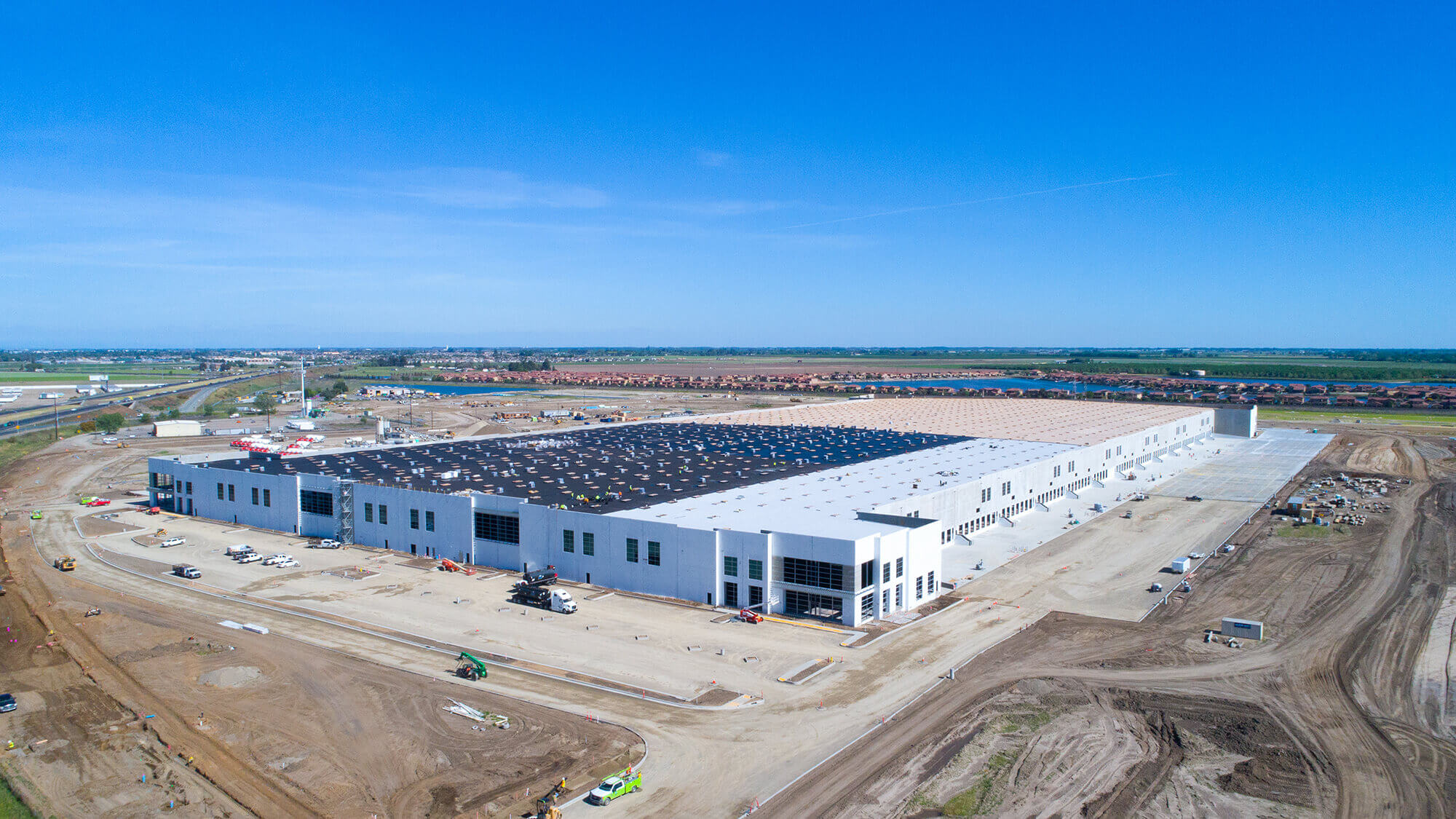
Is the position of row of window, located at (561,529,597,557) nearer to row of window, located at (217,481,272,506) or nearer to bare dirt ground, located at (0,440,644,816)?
bare dirt ground, located at (0,440,644,816)

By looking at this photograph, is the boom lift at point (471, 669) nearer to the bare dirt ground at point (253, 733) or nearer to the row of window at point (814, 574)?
the bare dirt ground at point (253, 733)

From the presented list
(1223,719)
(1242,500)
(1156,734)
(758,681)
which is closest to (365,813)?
(758,681)

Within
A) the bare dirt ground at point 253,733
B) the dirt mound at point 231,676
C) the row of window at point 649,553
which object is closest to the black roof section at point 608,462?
the row of window at point 649,553

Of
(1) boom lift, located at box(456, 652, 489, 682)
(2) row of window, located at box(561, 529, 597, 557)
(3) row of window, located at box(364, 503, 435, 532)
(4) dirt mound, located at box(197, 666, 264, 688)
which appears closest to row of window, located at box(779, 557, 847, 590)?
(2) row of window, located at box(561, 529, 597, 557)

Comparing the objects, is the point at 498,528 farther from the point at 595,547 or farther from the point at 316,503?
the point at 316,503

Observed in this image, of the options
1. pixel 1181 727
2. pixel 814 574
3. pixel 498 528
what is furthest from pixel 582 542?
pixel 1181 727

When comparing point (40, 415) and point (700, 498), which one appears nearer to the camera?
point (700, 498)
